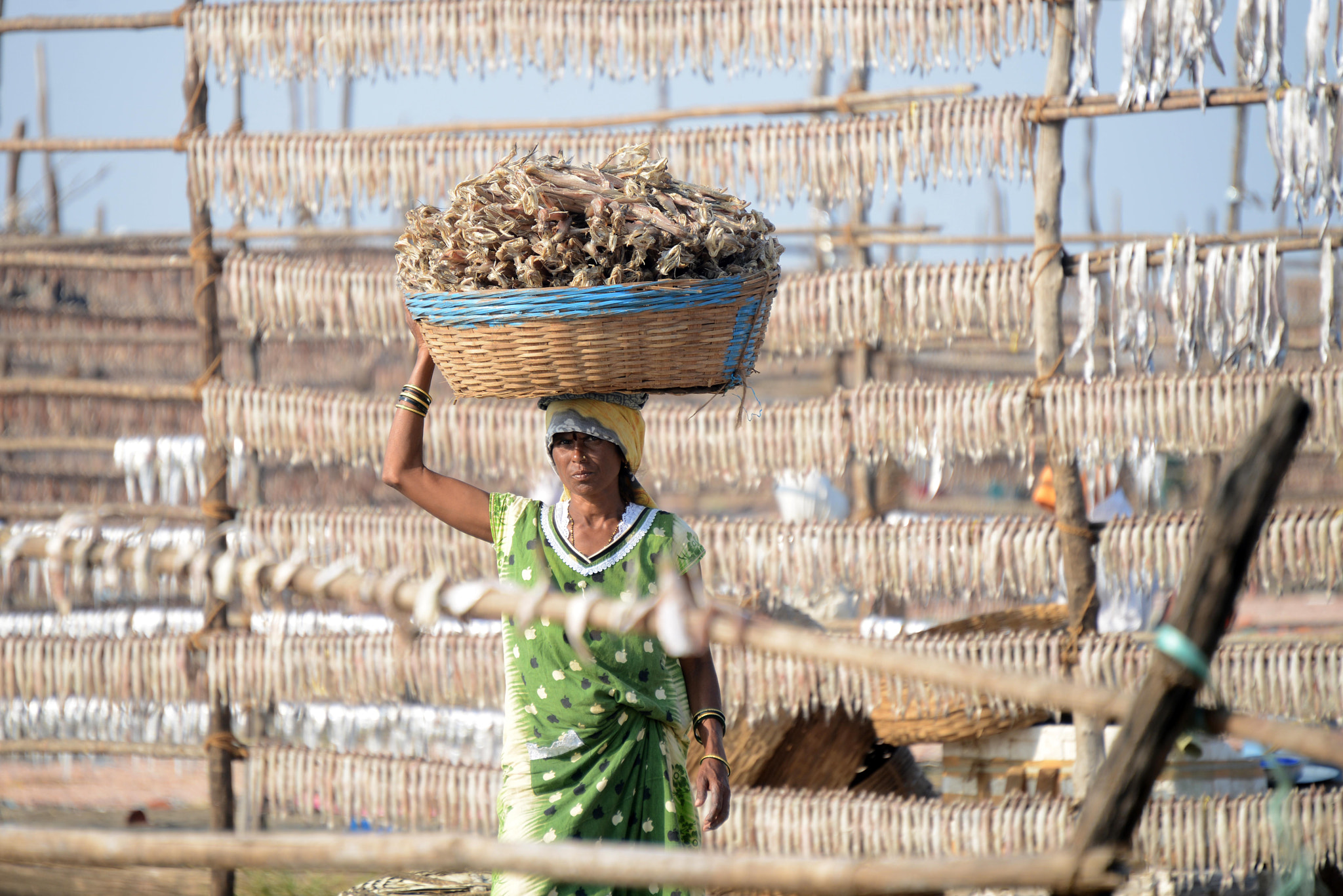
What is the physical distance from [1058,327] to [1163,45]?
0.91 meters

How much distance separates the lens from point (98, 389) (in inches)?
179

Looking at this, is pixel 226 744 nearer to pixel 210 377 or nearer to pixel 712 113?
pixel 210 377

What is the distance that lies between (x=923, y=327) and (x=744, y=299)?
1.86m

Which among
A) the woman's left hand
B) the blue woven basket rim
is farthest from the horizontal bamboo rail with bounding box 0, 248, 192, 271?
the woman's left hand

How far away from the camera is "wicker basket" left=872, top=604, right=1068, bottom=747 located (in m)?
4.14

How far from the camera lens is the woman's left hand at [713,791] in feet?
8.19

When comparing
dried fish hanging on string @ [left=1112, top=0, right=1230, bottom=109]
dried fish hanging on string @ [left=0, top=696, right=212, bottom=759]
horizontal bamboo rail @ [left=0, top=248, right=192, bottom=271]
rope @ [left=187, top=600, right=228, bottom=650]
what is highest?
dried fish hanging on string @ [left=1112, top=0, right=1230, bottom=109]

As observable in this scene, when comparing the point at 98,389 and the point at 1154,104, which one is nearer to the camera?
the point at 1154,104

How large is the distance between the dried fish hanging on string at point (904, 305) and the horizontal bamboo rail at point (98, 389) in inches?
87.9

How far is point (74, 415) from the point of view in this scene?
247 inches

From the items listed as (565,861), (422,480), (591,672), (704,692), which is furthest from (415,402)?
(565,861)

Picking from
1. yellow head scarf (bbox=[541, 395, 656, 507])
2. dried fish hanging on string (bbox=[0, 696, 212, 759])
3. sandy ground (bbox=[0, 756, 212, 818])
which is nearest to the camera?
yellow head scarf (bbox=[541, 395, 656, 507])

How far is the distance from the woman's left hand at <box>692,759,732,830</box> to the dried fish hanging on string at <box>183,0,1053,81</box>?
2525 mm

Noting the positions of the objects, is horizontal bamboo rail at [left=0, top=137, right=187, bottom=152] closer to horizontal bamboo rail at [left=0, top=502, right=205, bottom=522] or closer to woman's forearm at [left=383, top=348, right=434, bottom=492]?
horizontal bamboo rail at [left=0, top=502, right=205, bottom=522]
